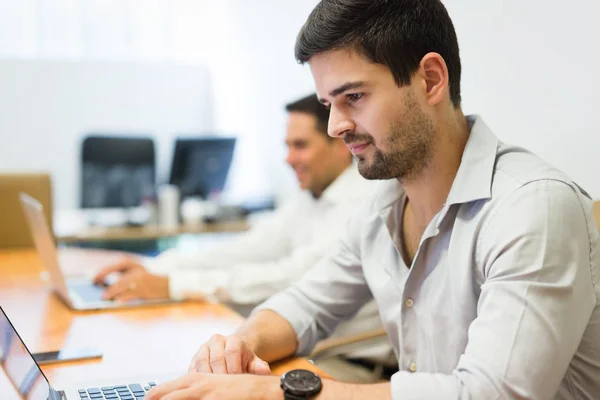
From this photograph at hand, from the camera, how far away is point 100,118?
5.52 metres

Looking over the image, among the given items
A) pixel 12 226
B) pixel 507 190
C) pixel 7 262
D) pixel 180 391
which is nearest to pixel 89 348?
pixel 180 391

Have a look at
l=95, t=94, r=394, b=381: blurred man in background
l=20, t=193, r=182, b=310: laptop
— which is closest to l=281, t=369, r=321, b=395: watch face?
l=95, t=94, r=394, b=381: blurred man in background

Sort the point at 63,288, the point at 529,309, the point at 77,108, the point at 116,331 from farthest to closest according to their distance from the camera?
the point at 77,108, the point at 63,288, the point at 116,331, the point at 529,309

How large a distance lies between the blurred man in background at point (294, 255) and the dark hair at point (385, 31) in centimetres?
84

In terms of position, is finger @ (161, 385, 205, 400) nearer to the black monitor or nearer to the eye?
the eye

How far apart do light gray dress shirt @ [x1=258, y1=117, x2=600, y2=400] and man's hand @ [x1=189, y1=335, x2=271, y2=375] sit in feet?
0.75

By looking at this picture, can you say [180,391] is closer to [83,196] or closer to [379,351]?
[379,351]

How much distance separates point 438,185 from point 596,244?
32cm

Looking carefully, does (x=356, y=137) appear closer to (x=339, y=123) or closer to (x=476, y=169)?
(x=339, y=123)

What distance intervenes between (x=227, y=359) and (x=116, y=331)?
1.78 feet

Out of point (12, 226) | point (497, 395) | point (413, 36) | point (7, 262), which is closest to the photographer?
point (497, 395)

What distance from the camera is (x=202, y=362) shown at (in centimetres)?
114

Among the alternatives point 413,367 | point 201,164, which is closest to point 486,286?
point 413,367

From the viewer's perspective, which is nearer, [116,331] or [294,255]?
[116,331]
